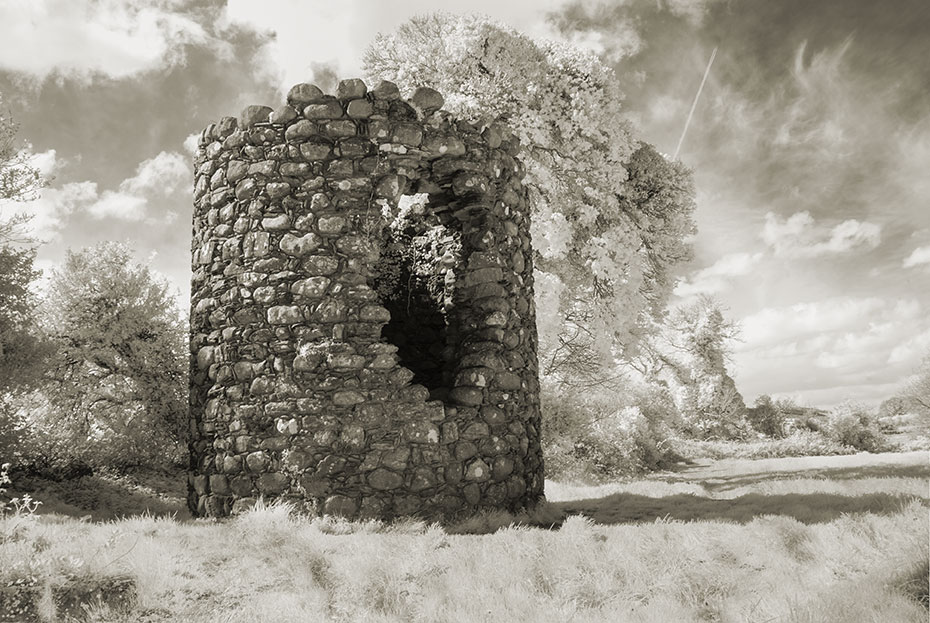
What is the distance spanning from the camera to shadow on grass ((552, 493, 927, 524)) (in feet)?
19.9

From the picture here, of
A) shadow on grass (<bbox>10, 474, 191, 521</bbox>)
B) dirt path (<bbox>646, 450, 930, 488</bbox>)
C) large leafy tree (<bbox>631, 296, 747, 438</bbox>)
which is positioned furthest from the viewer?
large leafy tree (<bbox>631, 296, 747, 438</bbox>)

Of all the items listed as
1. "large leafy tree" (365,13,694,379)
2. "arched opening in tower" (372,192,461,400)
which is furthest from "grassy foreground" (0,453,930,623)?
"large leafy tree" (365,13,694,379)

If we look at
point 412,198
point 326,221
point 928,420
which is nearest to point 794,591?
point 326,221

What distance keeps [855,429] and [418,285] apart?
20.0 metres

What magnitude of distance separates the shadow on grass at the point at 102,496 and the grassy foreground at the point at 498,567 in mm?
2511

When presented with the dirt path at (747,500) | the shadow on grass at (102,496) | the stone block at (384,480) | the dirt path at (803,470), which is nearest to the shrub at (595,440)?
the dirt path at (803,470)

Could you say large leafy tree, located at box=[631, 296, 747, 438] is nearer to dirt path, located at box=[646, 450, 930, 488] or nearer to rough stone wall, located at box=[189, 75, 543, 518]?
dirt path, located at box=[646, 450, 930, 488]

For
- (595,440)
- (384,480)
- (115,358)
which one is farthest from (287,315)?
(595,440)

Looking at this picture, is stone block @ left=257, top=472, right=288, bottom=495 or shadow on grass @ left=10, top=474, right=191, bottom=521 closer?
stone block @ left=257, top=472, right=288, bottom=495

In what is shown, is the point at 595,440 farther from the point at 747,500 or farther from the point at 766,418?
the point at 766,418

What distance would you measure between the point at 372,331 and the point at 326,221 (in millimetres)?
1159

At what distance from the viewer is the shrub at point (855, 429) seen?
22703 mm

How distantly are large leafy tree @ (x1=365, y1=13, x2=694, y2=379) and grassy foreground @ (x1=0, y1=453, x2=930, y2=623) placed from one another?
295 inches

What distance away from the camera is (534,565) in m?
4.42
